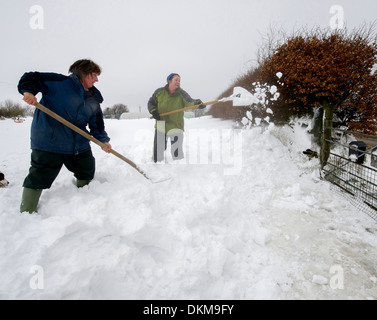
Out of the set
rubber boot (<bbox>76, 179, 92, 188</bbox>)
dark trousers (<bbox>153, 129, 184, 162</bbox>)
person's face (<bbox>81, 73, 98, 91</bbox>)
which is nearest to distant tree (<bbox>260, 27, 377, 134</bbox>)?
dark trousers (<bbox>153, 129, 184, 162</bbox>)

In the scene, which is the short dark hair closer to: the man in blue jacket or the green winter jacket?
the man in blue jacket

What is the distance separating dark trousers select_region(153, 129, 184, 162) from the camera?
3678 millimetres

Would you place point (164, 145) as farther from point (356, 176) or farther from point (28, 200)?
point (356, 176)

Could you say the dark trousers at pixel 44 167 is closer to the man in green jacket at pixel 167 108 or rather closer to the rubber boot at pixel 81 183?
the rubber boot at pixel 81 183

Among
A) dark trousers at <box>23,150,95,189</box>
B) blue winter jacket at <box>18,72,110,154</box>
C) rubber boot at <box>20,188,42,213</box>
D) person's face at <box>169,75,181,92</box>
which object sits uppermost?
person's face at <box>169,75,181,92</box>

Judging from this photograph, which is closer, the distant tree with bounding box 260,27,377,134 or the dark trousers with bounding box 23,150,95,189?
the dark trousers with bounding box 23,150,95,189

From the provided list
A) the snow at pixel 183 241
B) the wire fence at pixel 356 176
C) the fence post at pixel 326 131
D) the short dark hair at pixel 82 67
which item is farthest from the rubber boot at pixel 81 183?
the fence post at pixel 326 131

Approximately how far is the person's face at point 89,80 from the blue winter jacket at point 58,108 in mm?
70

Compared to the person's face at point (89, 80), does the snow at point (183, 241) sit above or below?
below

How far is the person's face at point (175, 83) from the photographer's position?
335 centimetres

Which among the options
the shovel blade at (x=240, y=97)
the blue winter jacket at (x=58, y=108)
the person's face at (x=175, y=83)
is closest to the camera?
the blue winter jacket at (x=58, y=108)

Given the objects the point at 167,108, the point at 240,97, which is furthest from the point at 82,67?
the point at 240,97

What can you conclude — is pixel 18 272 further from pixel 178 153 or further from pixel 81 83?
pixel 178 153

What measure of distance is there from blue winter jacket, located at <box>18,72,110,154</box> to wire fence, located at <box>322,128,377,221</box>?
350 cm
